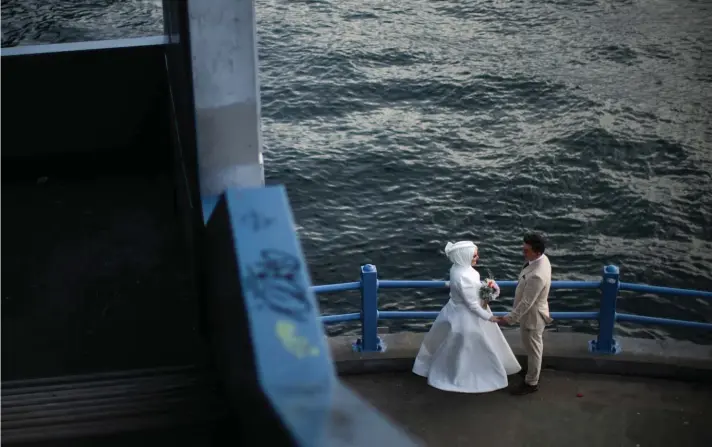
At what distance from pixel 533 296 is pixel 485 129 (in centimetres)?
1447

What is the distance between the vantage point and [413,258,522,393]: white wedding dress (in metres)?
9.04

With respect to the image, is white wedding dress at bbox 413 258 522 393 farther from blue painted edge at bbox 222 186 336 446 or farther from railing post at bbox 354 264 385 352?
blue painted edge at bbox 222 186 336 446

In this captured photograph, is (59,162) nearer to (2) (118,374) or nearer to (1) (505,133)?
(2) (118,374)

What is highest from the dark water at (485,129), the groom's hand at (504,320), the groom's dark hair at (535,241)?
the groom's dark hair at (535,241)

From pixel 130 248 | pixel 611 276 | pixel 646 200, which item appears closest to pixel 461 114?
pixel 646 200

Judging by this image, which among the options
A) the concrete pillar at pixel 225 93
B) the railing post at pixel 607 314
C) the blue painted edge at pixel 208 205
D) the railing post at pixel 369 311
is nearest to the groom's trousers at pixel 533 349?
the railing post at pixel 607 314

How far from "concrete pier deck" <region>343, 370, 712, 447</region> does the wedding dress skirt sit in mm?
113

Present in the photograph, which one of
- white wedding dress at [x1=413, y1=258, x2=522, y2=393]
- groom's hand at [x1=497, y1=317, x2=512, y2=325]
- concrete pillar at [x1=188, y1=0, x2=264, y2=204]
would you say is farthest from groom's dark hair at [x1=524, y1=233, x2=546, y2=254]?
concrete pillar at [x1=188, y1=0, x2=264, y2=204]

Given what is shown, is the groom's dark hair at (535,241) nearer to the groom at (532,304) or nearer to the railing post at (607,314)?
the groom at (532,304)

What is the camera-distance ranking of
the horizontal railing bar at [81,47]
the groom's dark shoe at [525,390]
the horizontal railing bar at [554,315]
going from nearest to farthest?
the groom's dark shoe at [525,390], the horizontal railing bar at [81,47], the horizontal railing bar at [554,315]

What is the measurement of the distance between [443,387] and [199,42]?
4541 millimetres

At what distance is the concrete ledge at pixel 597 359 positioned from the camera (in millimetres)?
9406

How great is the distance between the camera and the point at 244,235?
5020mm

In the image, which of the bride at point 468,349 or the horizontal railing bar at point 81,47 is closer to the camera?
the bride at point 468,349
